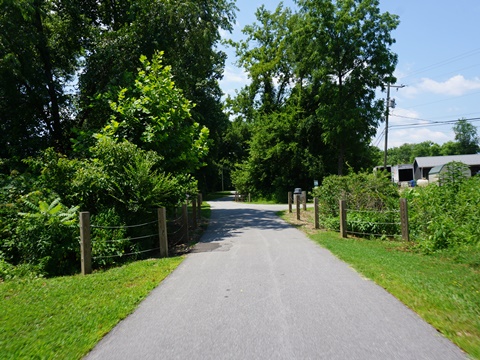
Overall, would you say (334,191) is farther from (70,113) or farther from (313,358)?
(70,113)

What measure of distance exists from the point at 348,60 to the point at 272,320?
1297 inches

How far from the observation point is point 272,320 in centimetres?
475

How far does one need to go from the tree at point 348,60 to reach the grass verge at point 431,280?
2371 centimetres

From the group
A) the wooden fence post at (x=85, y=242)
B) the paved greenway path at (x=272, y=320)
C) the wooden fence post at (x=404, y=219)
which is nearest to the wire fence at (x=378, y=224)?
the wooden fence post at (x=404, y=219)

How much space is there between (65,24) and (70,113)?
4.67 m

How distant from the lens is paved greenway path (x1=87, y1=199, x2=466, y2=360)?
151 inches

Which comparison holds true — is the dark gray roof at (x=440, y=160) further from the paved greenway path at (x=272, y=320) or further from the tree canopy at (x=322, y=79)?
the paved greenway path at (x=272, y=320)

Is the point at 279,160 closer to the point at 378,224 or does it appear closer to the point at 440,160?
the point at 378,224

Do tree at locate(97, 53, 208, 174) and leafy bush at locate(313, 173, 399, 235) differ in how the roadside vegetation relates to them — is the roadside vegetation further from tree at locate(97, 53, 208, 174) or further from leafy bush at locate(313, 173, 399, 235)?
tree at locate(97, 53, 208, 174)

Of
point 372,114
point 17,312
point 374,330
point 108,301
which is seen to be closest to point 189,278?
point 108,301

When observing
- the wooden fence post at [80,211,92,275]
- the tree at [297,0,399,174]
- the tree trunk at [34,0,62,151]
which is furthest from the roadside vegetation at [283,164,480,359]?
the tree at [297,0,399,174]

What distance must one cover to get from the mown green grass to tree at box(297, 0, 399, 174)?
2789cm

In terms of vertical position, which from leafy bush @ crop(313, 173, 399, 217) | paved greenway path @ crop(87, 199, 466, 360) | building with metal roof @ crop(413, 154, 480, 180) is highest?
building with metal roof @ crop(413, 154, 480, 180)

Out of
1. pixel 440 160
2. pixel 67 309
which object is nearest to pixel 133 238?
pixel 67 309
